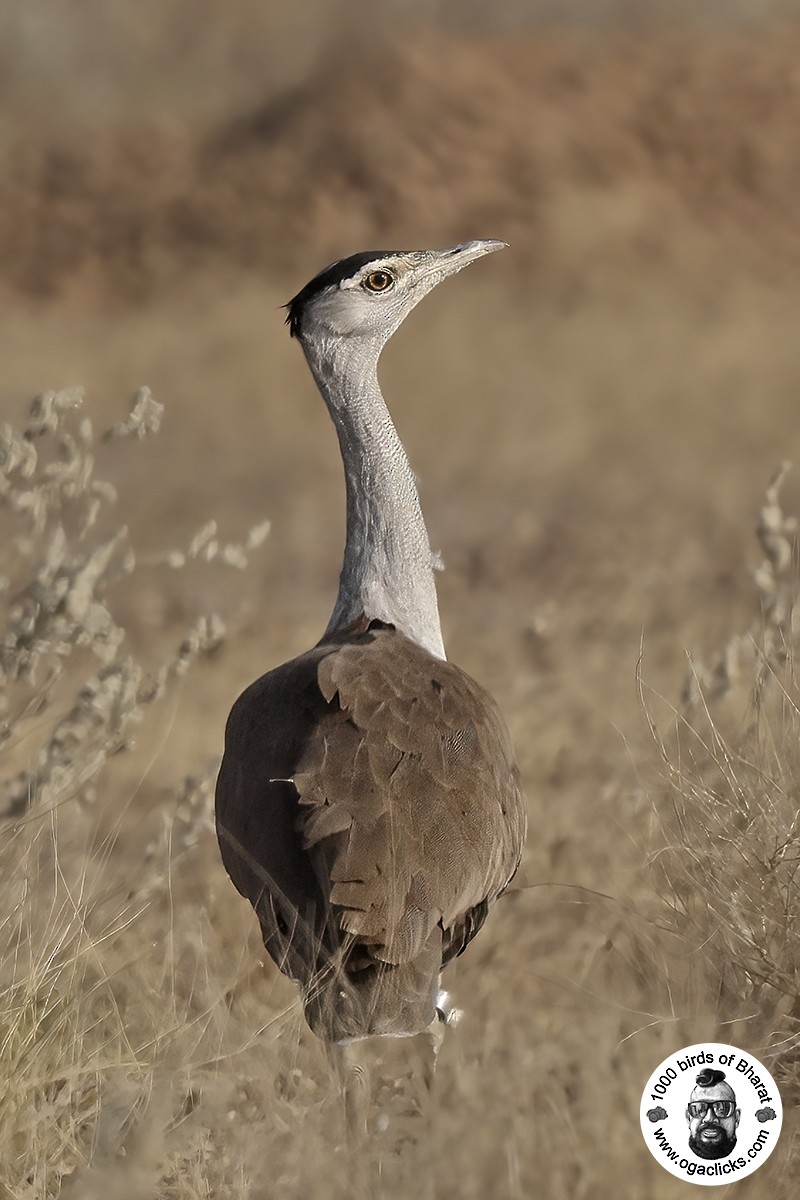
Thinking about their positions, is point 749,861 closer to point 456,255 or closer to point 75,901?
point 75,901

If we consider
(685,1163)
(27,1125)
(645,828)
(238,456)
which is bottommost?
(238,456)

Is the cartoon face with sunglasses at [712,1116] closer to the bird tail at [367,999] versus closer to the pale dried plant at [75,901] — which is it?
the bird tail at [367,999]

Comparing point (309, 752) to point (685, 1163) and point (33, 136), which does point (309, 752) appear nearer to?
point (685, 1163)

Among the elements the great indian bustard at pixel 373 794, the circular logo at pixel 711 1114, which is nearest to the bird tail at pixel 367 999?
the great indian bustard at pixel 373 794

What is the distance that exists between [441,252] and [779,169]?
621 inches

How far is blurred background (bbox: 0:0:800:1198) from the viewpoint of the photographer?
18.3 ft

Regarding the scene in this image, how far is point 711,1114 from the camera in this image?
98.8 inches

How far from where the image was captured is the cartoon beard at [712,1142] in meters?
2.45

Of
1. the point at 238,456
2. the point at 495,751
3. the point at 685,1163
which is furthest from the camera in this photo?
the point at 238,456

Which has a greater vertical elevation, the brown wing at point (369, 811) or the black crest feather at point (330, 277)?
the black crest feather at point (330, 277)

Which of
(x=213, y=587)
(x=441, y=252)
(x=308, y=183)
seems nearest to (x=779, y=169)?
(x=308, y=183)

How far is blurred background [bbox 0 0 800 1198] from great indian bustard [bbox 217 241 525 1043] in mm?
239

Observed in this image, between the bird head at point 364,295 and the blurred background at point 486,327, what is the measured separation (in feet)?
3.27

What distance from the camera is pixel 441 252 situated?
3629mm
